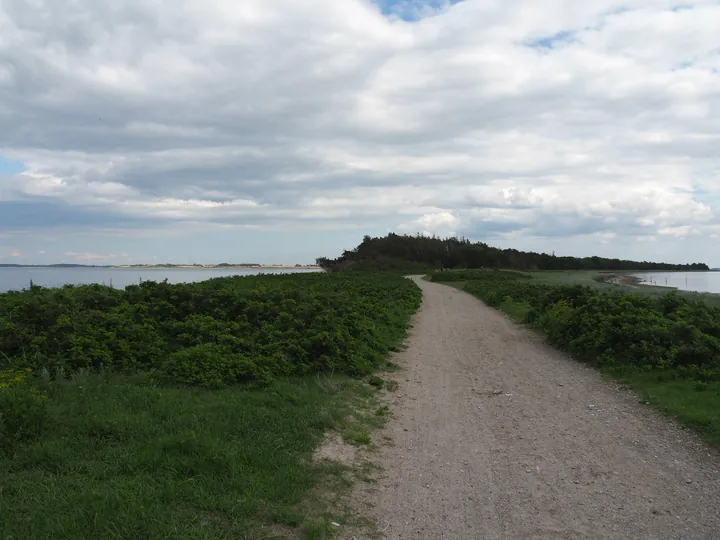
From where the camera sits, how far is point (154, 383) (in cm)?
778

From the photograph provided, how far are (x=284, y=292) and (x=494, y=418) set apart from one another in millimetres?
7185

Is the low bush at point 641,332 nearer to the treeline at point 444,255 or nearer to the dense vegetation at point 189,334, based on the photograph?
the dense vegetation at point 189,334

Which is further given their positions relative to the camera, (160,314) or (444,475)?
(160,314)

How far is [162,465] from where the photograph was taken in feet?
16.4

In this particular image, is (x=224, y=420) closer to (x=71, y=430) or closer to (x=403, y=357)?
(x=71, y=430)

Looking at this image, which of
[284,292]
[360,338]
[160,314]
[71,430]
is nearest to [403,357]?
[360,338]

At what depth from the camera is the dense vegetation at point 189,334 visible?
838cm

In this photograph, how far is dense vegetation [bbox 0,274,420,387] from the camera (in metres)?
8.38

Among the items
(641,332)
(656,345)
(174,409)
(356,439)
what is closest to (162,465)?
(174,409)

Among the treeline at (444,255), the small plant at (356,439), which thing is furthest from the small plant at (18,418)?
the treeline at (444,255)

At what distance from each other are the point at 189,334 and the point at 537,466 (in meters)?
6.41

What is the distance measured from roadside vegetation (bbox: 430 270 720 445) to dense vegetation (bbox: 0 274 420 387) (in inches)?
186

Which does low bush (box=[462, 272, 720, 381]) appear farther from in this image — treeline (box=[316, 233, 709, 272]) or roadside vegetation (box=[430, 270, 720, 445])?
treeline (box=[316, 233, 709, 272])

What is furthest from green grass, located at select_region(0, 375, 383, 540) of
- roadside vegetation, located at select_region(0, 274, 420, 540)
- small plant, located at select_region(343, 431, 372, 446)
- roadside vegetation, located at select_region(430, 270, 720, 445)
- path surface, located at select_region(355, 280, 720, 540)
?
roadside vegetation, located at select_region(430, 270, 720, 445)
